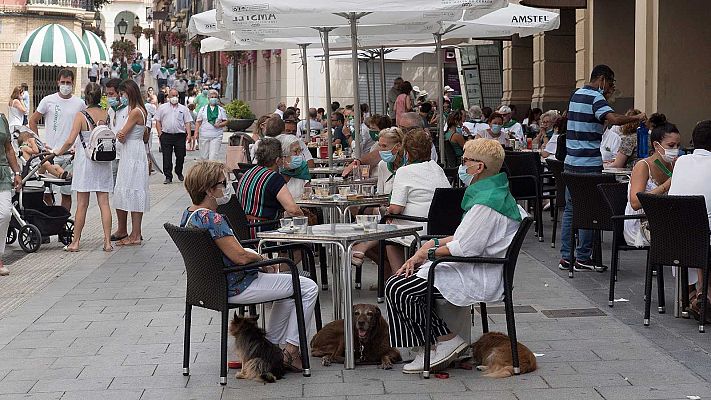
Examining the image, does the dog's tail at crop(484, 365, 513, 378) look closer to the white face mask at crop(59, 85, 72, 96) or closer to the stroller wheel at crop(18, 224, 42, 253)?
the stroller wheel at crop(18, 224, 42, 253)

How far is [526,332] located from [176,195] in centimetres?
1324

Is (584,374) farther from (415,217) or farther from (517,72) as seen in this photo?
(517,72)

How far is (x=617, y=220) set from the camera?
926 cm

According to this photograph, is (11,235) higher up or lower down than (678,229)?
lower down

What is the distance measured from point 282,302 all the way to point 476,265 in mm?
1135

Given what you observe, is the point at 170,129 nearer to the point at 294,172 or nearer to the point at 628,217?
the point at 294,172

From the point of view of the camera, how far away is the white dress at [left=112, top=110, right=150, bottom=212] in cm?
1352

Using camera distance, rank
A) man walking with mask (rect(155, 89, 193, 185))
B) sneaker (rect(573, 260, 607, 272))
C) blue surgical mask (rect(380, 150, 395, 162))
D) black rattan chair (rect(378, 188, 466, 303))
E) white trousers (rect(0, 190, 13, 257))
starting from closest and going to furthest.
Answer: black rattan chair (rect(378, 188, 466, 303)), blue surgical mask (rect(380, 150, 395, 162)), sneaker (rect(573, 260, 607, 272)), white trousers (rect(0, 190, 13, 257)), man walking with mask (rect(155, 89, 193, 185))

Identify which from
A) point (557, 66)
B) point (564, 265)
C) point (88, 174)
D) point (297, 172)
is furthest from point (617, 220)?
point (557, 66)

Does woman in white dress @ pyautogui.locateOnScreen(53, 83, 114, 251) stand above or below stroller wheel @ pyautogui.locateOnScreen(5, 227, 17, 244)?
above

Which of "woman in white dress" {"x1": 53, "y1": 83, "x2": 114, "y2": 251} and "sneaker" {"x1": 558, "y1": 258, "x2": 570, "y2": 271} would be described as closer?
"sneaker" {"x1": 558, "y1": 258, "x2": 570, "y2": 271}

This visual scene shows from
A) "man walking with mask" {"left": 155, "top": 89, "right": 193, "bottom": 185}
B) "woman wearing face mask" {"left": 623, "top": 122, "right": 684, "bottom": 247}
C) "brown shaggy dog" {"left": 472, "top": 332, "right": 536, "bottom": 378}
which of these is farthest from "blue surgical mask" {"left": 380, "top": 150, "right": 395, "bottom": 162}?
"man walking with mask" {"left": 155, "top": 89, "right": 193, "bottom": 185}

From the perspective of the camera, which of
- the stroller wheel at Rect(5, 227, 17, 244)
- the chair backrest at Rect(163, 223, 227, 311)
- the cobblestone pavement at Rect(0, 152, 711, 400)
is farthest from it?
the stroller wheel at Rect(5, 227, 17, 244)

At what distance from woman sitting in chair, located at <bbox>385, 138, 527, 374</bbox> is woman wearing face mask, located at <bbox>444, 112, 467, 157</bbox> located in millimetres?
10013
